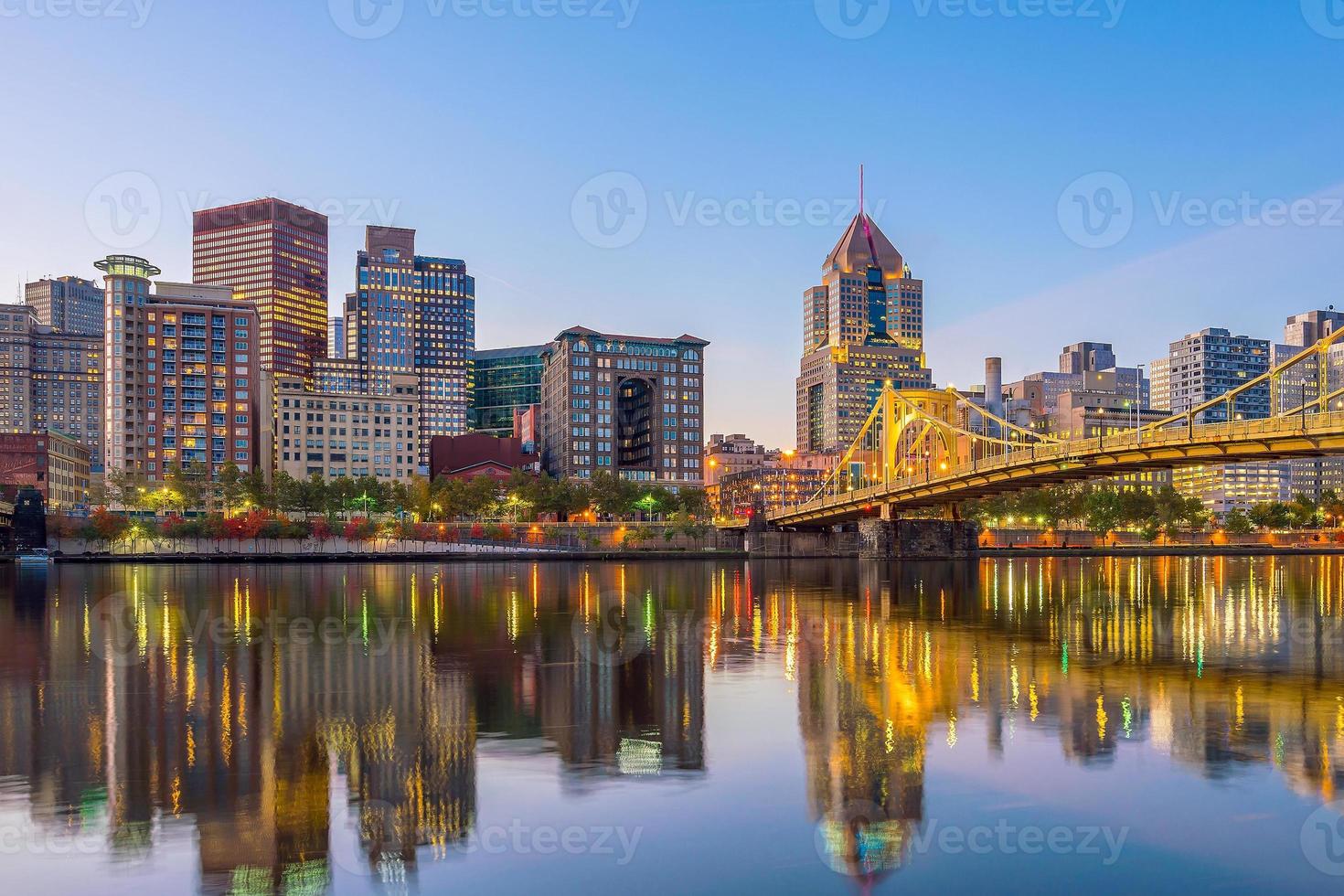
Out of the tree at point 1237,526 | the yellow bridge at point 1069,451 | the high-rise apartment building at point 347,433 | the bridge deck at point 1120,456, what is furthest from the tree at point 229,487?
the tree at point 1237,526

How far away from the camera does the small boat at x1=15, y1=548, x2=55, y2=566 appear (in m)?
101

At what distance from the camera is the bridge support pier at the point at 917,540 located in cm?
10469

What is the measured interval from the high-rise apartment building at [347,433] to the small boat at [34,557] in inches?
2503

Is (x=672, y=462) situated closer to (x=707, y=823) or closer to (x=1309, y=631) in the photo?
(x=1309, y=631)

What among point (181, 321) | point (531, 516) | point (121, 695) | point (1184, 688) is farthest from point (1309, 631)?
point (181, 321)

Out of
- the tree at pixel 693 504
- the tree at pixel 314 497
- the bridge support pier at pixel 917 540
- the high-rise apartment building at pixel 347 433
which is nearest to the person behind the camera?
the bridge support pier at pixel 917 540

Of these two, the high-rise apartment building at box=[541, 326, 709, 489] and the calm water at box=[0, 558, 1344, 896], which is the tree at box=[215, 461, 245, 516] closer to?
the high-rise apartment building at box=[541, 326, 709, 489]

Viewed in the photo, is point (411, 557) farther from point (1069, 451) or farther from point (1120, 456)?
point (1120, 456)

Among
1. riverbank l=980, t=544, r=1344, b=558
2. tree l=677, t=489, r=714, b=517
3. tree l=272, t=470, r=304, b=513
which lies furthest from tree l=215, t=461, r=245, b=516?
riverbank l=980, t=544, r=1344, b=558

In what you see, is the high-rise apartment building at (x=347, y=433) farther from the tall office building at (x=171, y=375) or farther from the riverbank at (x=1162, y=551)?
the riverbank at (x=1162, y=551)

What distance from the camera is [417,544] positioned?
123 m

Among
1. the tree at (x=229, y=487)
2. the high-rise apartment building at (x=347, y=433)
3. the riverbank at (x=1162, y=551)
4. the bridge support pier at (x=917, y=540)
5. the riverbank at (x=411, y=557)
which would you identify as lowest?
the riverbank at (x=1162, y=551)

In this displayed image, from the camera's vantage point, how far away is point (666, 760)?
1672 centimetres

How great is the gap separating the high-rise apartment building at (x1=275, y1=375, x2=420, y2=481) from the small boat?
2503 inches
